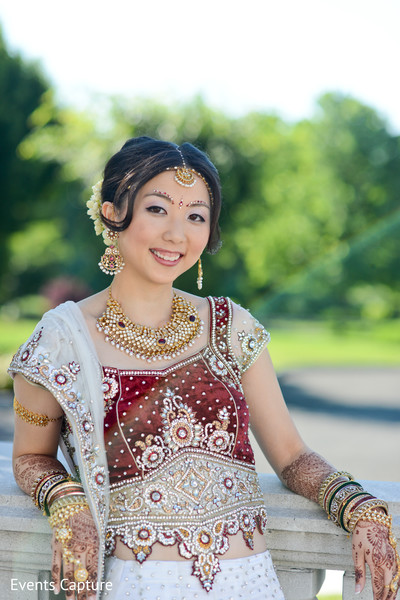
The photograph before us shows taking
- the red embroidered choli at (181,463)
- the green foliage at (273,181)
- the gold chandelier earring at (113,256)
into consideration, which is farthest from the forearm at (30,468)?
the green foliage at (273,181)

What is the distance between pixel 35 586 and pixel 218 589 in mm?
526

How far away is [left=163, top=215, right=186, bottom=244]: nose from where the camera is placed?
76.1 inches

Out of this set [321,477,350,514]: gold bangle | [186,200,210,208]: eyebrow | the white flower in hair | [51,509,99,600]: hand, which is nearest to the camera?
[51,509,99,600]: hand

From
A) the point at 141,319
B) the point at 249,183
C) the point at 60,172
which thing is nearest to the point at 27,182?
the point at 60,172

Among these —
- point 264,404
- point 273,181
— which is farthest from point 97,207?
point 273,181

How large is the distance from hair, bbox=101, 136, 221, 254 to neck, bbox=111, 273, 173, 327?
18 cm

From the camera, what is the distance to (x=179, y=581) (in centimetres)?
173

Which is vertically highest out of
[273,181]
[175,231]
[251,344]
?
[273,181]

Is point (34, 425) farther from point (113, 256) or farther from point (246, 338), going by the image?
point (246, 338)

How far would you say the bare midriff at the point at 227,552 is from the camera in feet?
5.74

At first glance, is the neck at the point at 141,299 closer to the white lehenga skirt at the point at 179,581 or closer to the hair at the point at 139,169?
the hair at the point at 139,169

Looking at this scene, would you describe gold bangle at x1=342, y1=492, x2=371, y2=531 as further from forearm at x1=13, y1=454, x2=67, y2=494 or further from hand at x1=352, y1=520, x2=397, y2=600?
forearm at x1=13, y1=454, x2=67, y2=494

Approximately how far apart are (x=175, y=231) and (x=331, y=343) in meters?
20.5

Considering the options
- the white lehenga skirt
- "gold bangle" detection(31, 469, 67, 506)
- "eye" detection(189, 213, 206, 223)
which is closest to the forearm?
"gold bangle" detection(31, 469, 67, 506)
